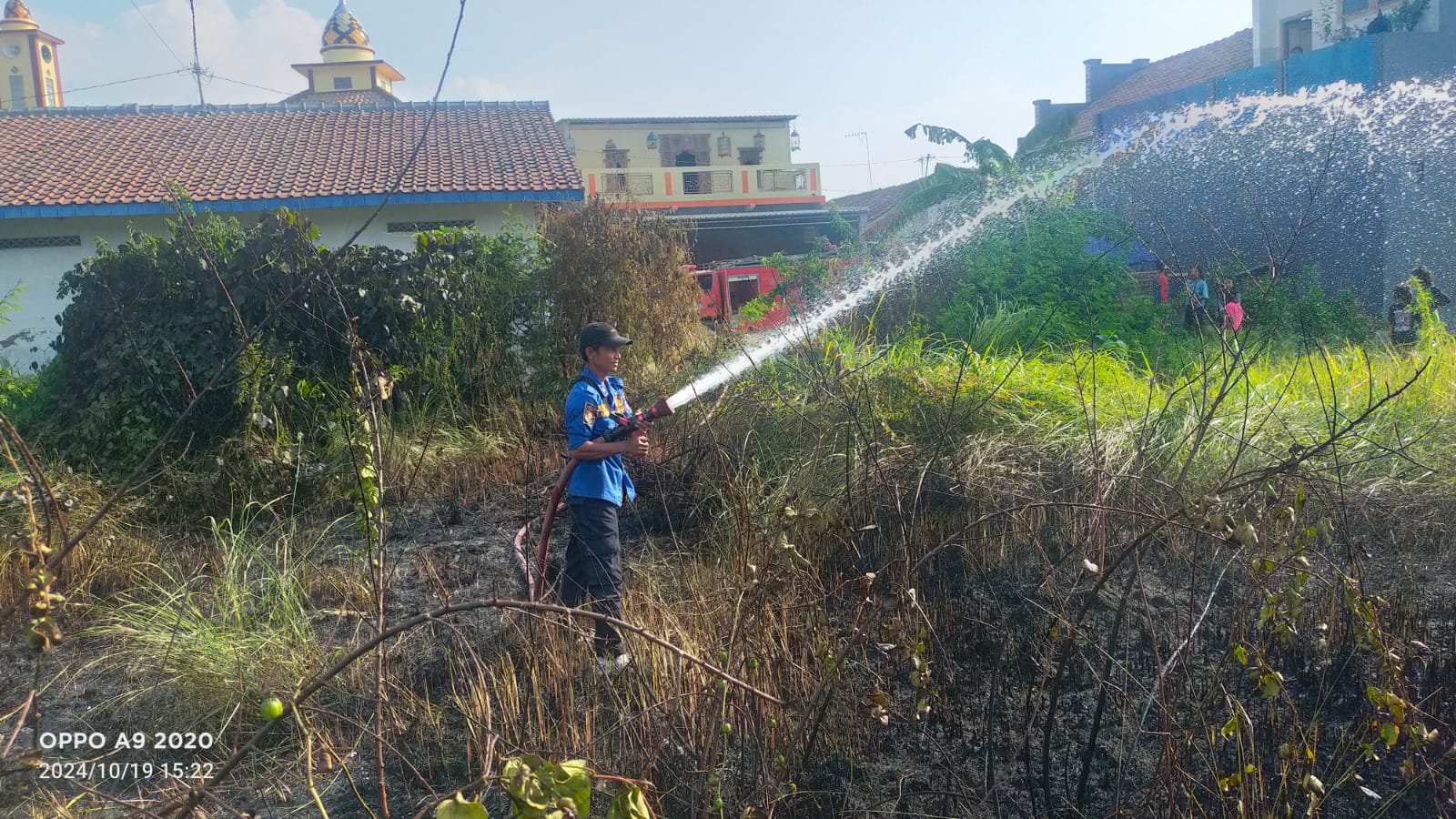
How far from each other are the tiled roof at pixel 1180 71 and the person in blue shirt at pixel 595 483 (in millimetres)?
21401

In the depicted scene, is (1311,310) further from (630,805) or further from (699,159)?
(699,159)

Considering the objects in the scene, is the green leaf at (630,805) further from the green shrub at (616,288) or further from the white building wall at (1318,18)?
the white building wall at (1318,18)

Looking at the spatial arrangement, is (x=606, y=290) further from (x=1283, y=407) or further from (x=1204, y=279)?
(x=1204, y=279)

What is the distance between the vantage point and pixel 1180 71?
87.3ft

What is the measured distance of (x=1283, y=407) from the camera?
5965 millimetres

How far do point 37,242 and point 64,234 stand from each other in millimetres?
357

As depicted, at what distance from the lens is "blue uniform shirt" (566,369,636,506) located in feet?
14.3

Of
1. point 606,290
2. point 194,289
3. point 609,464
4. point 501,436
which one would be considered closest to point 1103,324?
point 606,290

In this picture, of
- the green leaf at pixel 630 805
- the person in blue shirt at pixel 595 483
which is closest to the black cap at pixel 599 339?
the person in blue shirt at pixel 595 483

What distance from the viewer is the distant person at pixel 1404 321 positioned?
8.15m

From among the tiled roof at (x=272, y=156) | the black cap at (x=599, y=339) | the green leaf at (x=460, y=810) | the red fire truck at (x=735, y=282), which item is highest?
the tiled roof at (x=272, y=156)

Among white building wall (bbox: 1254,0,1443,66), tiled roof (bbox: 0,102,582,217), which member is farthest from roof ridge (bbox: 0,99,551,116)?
white building wall (bbox: 1254,0,1443,66)

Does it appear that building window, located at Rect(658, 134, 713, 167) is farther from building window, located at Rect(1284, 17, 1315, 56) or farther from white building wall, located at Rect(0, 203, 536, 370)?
white building wall, located at Rect(0, 203, 536, 370)

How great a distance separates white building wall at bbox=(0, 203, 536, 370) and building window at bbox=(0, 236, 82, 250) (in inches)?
1.3
